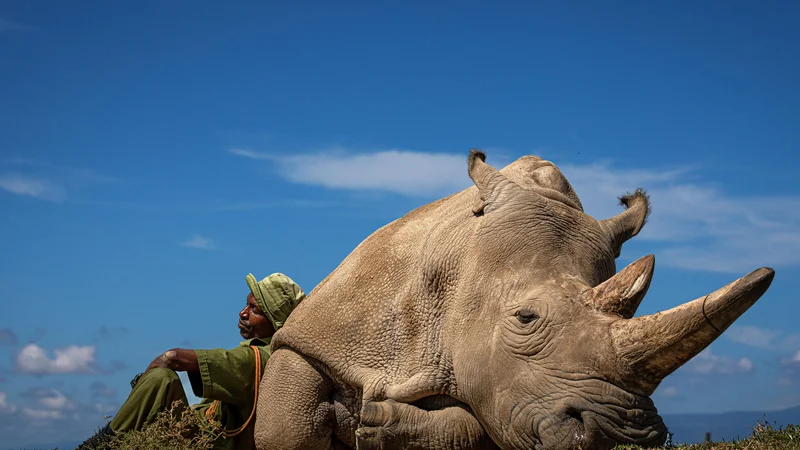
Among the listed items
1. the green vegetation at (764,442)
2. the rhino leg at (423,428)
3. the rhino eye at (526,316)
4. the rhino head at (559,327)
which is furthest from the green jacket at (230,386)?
the green vegetation at (764,442)

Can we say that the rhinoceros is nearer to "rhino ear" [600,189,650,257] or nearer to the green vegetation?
"rhino ear" [600,189,650,257]

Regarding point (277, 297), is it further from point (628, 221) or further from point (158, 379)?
point (628, 221)

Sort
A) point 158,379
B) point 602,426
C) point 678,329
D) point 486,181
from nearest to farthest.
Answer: point 678,329 → point 602,426 → point 486,181 → point 158,379

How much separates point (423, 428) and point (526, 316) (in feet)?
4.82

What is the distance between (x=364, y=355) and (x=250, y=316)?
2.74 meters

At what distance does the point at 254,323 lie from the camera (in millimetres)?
10758

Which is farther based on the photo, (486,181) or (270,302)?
(270,302)

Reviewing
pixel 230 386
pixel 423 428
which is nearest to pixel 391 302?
pixel 423 428

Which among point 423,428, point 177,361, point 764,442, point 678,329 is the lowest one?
point 764,442

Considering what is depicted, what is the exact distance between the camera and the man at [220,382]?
9344 mm

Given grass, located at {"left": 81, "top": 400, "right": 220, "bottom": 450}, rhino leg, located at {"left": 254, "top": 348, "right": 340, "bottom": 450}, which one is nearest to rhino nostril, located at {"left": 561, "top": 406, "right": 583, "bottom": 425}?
rhino leg, located at {"left": 254, "top": 348, "right": 340, "bottom": 450}

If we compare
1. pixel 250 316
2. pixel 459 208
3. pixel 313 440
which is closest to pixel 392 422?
pixel 313 440

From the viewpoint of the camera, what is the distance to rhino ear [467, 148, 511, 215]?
800cm

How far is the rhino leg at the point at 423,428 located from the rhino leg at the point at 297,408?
37.2 inches
